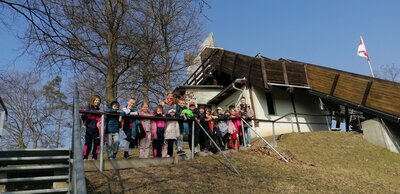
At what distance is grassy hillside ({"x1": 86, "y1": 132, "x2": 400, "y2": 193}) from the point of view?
7164 mm

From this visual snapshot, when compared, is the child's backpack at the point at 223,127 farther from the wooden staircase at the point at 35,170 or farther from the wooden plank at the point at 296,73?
the wooden plank at the point at 296,73

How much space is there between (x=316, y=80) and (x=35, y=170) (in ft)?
48.6

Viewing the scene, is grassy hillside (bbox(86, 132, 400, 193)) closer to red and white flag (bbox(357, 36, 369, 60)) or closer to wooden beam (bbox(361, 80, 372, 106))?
wooden beam (bbox(361, 80, 372, 106))

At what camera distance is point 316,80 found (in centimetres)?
1811

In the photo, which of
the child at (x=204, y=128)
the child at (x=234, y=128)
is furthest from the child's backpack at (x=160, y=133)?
the child at (x=234, y=128)

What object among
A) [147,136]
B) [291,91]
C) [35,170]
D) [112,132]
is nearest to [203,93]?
[291,91]

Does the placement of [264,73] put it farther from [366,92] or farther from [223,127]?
[223,127]

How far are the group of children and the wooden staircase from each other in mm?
1456

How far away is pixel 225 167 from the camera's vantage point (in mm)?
9180

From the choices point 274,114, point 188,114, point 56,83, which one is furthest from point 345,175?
point 56,83

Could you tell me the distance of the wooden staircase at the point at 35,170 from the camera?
5.79 meters

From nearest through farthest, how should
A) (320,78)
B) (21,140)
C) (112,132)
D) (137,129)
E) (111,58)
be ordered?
(112,132) < (137,129) < (111,58) < (320,78) < (21,140)

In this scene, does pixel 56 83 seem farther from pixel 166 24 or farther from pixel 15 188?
pixel 15 188

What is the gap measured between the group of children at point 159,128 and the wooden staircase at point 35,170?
146 cm
